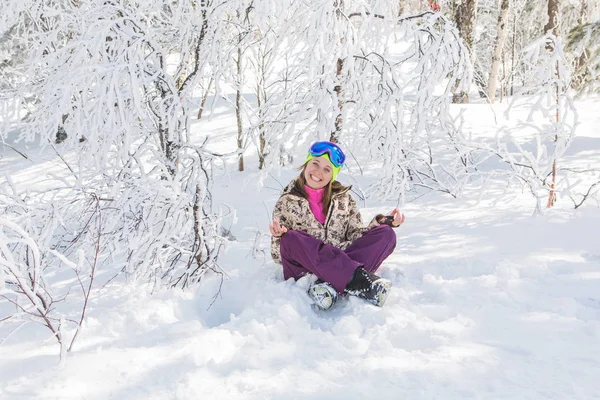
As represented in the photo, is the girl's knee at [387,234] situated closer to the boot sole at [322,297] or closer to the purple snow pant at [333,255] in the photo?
the purple snow pant at [333,255]

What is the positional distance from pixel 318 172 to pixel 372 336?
1.34 meters

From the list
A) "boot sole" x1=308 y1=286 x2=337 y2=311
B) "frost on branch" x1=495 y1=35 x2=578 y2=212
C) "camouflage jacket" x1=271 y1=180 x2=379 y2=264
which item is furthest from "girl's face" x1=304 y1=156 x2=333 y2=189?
"frost on branch" x1=495 y1=35 x2=578 y2=212

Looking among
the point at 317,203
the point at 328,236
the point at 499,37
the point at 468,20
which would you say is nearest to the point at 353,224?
the point at 328,236

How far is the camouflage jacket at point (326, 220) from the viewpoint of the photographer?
3.22 m

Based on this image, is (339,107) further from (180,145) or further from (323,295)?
(323,295)

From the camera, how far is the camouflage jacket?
10.6 feet

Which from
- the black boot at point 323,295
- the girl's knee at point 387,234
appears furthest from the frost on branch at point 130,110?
the girl's knee at point 387,234

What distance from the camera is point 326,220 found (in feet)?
10.7

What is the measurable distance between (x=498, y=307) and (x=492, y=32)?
71.5 feet

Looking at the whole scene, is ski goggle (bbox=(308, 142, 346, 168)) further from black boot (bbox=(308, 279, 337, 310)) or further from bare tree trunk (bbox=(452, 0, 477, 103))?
bare tree trunk (bbox=(452, 0, 477, 103))

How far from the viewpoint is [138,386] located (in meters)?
1.79

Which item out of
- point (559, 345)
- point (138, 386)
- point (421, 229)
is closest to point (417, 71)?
point (421, 229)

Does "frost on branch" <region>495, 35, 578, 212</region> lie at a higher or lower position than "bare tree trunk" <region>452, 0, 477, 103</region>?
lower

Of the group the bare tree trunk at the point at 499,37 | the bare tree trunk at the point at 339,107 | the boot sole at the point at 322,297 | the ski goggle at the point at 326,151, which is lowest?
the boot sole at the point at 322,297
